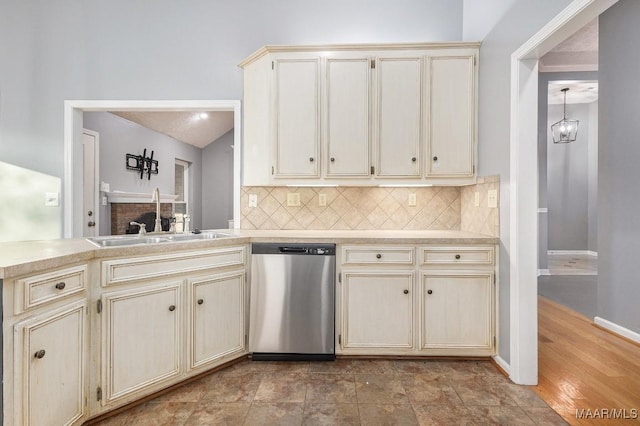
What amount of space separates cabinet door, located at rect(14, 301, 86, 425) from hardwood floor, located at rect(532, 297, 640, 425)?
2.46m

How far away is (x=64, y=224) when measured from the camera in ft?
9.65

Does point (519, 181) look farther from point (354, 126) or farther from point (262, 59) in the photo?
point (262, 59)

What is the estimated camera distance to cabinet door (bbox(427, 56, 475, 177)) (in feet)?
8.77

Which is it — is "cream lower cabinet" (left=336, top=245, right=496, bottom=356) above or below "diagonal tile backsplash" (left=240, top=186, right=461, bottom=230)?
below

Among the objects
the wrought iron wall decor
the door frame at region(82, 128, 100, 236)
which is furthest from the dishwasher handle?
the wrought iron wall decor

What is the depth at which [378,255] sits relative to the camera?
244cm

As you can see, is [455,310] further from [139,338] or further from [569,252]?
[569,252]

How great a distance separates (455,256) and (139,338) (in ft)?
6.71

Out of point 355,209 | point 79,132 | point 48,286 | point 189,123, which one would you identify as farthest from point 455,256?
point 189,123

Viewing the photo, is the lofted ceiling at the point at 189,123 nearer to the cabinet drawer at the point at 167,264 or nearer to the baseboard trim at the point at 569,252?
the cabinet drawer at the point at 167,264

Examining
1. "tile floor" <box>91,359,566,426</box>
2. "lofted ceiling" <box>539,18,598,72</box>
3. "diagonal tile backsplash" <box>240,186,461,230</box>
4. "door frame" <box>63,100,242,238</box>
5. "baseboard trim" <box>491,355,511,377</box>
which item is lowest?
"tile floor" <box>91,359,566,426</box>

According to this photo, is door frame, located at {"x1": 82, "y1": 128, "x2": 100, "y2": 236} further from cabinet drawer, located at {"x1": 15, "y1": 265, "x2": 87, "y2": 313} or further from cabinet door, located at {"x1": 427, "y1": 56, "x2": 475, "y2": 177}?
cabinet door, located at {"x1": 427, "y1": 56, "x2": 475, "y2": 177}

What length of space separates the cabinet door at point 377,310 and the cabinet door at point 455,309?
0.13m

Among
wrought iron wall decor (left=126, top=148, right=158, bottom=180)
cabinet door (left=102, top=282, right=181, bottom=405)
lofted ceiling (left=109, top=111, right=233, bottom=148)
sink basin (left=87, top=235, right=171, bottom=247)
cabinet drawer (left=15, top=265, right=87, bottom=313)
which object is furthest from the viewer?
lofted ceiling (left=109, top=111, right=233, bottom=148)
